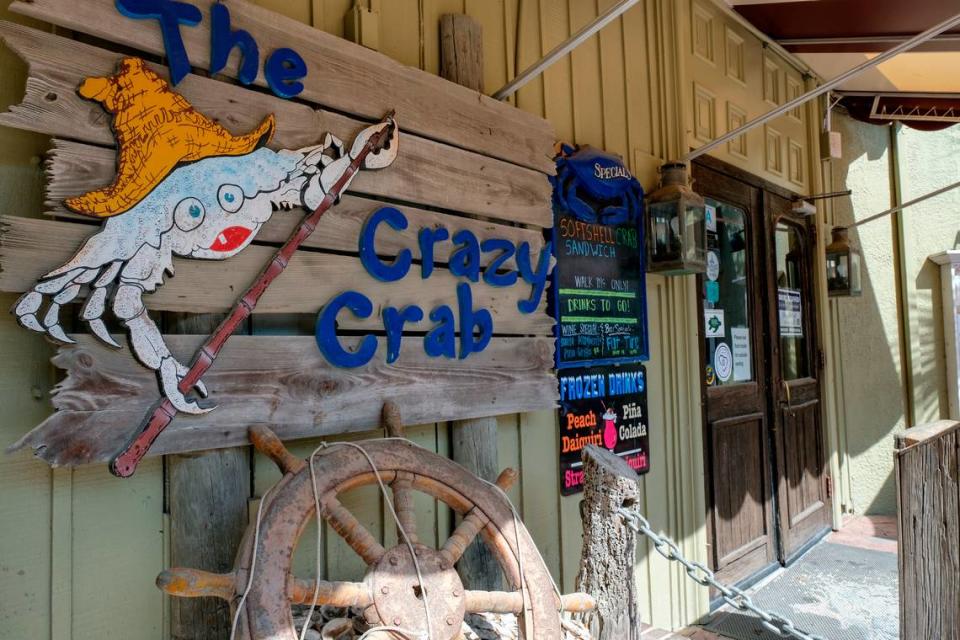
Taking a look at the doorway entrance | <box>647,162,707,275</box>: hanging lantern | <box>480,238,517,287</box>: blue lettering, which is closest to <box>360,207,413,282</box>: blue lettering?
<box>480,238,517,287</box>: blue lettering

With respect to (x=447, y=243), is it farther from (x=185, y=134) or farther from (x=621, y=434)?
(x=621, y=434)

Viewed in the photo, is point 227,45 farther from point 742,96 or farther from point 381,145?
point 742,96

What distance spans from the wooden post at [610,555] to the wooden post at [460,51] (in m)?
1.40

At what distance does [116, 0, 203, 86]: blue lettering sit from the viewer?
1.47 m

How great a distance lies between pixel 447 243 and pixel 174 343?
2.99 feet

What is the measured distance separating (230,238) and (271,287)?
0.16 m

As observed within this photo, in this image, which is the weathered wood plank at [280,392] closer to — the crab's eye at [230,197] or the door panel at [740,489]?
the crab's eye at [230,197]

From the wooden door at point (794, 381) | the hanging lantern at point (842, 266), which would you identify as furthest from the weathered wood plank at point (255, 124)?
the hanging lantern at point (842, 266)

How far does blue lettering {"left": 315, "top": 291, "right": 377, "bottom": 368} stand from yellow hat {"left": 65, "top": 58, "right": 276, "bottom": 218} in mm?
502

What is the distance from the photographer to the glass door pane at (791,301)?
4.47m

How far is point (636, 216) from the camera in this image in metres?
3.05

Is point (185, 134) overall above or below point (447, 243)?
above

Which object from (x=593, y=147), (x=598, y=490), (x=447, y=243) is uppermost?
(x=593, y=147)

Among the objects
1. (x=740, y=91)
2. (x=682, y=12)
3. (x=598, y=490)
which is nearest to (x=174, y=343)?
(x=598, y=490)
